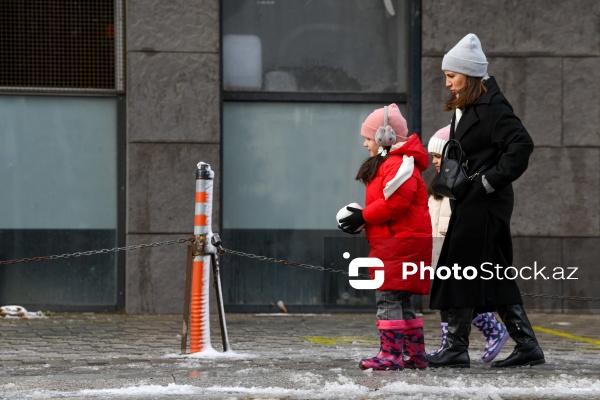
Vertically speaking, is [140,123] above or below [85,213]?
above

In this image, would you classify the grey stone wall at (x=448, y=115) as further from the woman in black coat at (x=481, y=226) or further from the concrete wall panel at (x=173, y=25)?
the woman in black coat at (x=481, y=226)

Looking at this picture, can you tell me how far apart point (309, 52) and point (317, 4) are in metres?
0.48

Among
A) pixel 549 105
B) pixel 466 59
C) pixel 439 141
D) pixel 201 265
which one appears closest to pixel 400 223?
pixel 466 59

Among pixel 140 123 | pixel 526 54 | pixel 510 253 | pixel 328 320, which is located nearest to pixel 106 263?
pixel 140 123

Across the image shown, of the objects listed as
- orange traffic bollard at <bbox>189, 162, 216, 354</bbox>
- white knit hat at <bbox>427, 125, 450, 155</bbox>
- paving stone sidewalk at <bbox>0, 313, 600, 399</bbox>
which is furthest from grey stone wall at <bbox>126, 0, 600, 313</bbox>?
white knit hat at <bbox>427, 125, 450, 155</bbox>

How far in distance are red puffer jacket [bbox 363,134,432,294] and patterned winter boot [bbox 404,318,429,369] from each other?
23 centimetres

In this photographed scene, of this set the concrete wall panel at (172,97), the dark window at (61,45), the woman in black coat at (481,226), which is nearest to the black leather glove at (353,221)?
the woman in black coat at (481,226)

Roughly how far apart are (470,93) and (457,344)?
146 centimetres

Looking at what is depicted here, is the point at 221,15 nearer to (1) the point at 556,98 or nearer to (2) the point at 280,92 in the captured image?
(2) the point at 280,92

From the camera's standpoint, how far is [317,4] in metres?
12.1

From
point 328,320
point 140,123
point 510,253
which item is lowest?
point 328,320

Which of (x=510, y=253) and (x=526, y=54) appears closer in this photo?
(x=510, y=253)

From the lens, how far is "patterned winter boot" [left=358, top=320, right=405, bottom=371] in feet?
22.5

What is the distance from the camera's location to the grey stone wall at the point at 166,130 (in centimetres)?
1170
